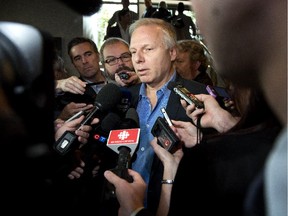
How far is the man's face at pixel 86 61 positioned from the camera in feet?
2.61

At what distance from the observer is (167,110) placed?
3.51 feet

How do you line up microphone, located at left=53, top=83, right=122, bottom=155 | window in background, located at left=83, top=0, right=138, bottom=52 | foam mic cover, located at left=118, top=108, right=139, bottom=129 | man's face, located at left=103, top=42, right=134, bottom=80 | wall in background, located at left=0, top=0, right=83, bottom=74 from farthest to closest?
man's face, located at left=103, top=42, right=134, bottom=80
foam mic cover, located at left=118, top=108, right=139, bottom=129
microphone, located at left=53, top=83, right=122, bottom=155
window in background, located at left=83, top=0, right=138, bottom=52
wall in background, located at left=0, top=0, right=83, bottom=74

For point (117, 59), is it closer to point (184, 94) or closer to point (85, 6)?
point (184, 94)

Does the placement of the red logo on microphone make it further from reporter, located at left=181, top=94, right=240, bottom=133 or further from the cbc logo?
reporter, located at left=181, top=94, right=240, bottom=133

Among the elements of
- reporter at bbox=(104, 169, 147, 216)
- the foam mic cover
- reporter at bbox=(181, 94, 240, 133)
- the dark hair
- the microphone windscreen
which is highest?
the dark hair

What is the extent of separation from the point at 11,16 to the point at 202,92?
0.66 metres

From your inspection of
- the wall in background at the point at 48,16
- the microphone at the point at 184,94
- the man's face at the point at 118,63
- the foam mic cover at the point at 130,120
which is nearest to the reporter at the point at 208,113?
the microphone at the point at 184,94

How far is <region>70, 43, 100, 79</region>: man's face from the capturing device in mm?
796

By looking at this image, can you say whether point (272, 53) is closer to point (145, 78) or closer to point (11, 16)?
point (11, 16)

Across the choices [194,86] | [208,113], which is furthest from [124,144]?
[194,86]

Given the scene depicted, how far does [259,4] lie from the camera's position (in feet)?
1.62

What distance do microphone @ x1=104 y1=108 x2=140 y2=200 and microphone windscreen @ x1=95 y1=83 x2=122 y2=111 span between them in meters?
0.05

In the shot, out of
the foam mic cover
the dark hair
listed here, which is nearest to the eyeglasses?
the foam mic cover

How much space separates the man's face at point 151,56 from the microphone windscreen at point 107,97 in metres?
0.15
